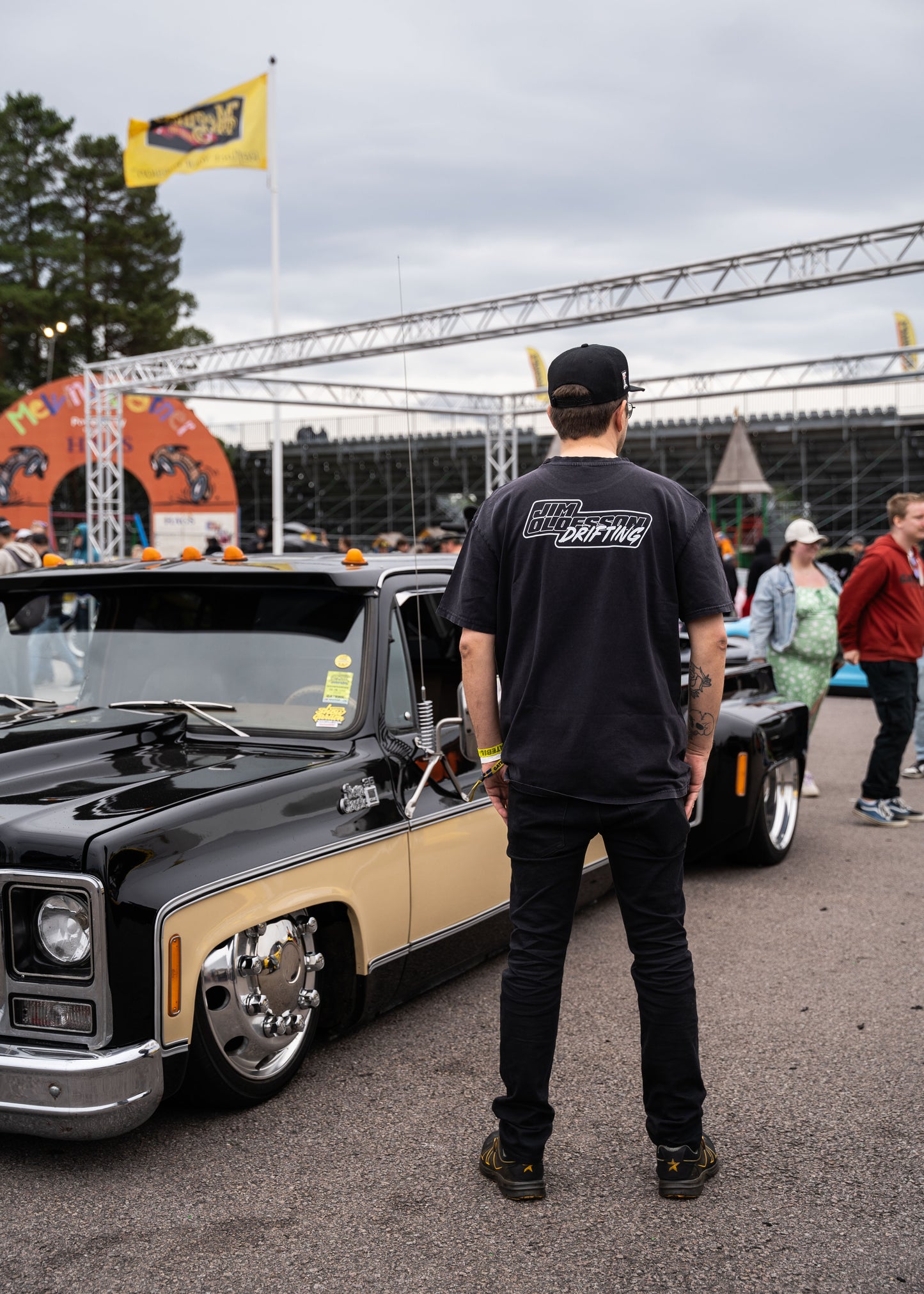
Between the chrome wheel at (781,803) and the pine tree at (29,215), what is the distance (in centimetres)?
4320

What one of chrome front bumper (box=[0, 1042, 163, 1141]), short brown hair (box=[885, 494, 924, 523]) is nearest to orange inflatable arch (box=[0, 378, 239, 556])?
short brown hair (box=[885, 494, 924, 523])

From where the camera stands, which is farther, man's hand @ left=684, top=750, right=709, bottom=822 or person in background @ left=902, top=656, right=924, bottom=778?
person in background @ left=902, top=656, right=924, bottom=778

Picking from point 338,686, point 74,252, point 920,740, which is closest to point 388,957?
point 338,686

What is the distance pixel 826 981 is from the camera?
14.7 feet

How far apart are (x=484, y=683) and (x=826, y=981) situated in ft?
7.67

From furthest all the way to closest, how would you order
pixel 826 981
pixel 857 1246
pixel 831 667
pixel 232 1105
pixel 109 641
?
pixel 831 667
pixel 826 981
pixel 109 641
pixel 232 1105
pixel 857 1246

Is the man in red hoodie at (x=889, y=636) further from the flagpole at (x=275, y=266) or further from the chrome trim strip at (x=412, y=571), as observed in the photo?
the flagpole at (x=275, y=266)

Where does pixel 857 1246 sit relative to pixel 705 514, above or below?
below

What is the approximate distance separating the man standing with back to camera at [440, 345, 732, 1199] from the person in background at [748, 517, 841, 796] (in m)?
4.79

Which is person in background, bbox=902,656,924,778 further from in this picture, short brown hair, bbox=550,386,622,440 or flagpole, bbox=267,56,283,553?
flagpole, bbox=267,56,283,553

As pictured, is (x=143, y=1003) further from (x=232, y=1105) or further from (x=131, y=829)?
(x=232, y=1105)

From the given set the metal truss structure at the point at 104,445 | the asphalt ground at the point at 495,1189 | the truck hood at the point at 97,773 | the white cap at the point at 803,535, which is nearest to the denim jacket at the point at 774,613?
the white cap at the point at 803,535

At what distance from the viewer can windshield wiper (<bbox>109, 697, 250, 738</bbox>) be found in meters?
3.83

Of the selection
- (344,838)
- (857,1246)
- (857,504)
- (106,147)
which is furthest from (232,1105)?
(106,147)
